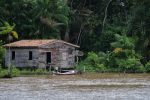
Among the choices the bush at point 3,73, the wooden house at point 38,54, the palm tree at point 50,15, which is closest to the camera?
the bush at point 3,73

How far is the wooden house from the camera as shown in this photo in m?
56.7

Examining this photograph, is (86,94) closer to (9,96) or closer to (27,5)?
(9,96)

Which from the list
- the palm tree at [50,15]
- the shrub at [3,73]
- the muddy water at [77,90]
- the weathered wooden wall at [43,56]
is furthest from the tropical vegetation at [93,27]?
the muddy water at [77,90]

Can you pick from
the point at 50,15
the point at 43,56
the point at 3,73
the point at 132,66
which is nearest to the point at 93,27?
the point at 50,15

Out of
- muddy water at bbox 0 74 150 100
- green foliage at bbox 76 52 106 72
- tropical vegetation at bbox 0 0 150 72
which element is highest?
tropical vegetation at bbox 0 0 150 72

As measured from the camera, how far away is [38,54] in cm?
5669

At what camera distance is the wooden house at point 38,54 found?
56.7 meters

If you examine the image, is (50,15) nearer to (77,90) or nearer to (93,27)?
(93,27)

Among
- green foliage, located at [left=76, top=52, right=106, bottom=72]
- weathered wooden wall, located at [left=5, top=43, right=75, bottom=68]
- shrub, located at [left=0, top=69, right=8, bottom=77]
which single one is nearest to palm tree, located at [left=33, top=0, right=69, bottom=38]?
weathered wooden wall, located at [left=5, top=43, right=75, bottom=68]

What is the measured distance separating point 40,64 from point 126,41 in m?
8.84

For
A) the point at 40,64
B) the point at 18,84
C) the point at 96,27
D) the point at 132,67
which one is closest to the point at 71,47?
the point at 40,64

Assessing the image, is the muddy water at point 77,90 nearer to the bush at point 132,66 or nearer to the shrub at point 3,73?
Result: the shrub at point 3,73

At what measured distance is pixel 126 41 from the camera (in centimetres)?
5684

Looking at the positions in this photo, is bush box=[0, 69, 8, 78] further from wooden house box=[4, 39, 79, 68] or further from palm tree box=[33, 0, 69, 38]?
palm tree box=[33, 0, 69, 38]
